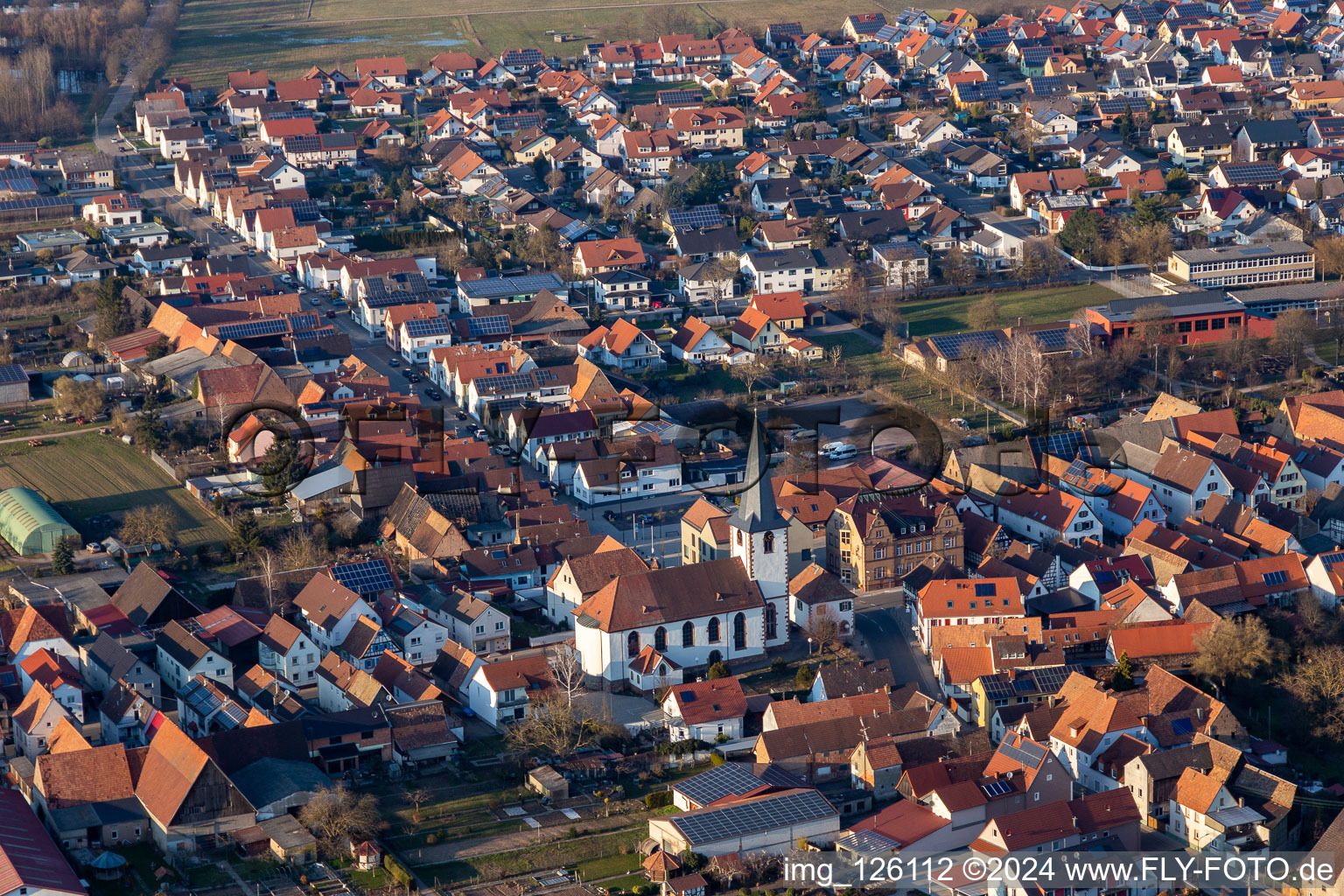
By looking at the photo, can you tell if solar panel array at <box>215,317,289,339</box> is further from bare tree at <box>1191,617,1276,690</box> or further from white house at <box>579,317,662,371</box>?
bare tree at <box>1191,617,1276,690</box>

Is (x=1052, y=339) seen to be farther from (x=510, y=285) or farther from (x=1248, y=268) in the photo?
(x=510, y=285)

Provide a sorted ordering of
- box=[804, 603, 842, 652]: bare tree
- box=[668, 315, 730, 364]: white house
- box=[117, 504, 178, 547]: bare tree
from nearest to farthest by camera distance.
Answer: box=[804, 603, 842, 652]: bare tree
box=[117, 504, 178, 547]: bare tree
box=[668, 315, 730, 364]: white house

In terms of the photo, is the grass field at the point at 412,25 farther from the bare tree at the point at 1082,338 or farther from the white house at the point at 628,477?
the white house at the point at 628,477

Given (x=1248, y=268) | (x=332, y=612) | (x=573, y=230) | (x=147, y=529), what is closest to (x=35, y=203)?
(x=573, y=230)

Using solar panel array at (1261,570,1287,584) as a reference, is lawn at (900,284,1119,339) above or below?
above

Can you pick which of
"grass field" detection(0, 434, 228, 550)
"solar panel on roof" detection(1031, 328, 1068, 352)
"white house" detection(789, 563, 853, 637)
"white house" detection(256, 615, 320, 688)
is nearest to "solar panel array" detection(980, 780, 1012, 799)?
"white house" detection(789, 563, 853, 637)

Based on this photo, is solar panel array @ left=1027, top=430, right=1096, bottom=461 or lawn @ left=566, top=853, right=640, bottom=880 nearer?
lawn @ left=566, top=853, right=640, bottom=880
